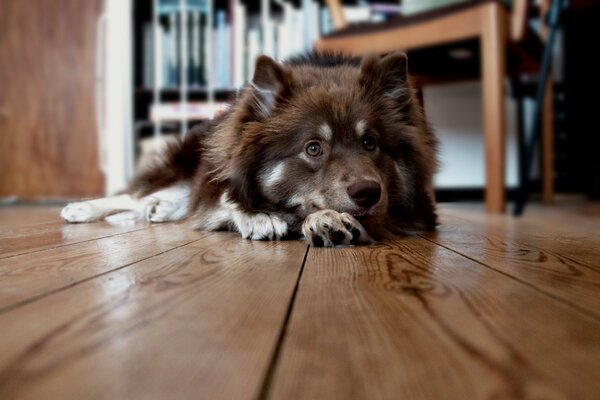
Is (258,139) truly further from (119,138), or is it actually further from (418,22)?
(119,138)

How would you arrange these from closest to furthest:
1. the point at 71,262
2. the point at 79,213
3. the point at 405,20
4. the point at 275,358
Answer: the point at 275,358 → the point at 71,262 → the point at 79,213 → the point at 405,20

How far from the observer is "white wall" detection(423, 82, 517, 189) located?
534 centimetres

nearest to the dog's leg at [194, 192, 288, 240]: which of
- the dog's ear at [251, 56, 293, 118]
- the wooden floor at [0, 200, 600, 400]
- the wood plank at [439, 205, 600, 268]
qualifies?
the dog's ear at [251, 56, 293, 118]

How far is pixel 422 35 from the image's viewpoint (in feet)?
11.6

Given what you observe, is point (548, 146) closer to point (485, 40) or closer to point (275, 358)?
point (485, 40)

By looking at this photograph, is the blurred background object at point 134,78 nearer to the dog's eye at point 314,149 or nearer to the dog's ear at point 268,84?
the dog's ear at point 268,84

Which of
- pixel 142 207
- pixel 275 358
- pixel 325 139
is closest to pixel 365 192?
pixel 325 139

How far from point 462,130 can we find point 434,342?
4.96 m

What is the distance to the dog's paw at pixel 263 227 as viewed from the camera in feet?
6.51

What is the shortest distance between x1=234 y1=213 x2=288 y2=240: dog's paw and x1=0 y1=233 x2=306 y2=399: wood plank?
0.75 meters

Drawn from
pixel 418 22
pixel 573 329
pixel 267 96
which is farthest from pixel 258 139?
pixel 418 22

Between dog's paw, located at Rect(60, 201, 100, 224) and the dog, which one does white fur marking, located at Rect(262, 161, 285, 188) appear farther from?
dog's paw, located at Rect(60, 201, 100, 224)

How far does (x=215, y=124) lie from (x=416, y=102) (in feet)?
2.81

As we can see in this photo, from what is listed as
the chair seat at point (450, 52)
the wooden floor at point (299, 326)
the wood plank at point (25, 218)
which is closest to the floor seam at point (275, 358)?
the wooden floor at point (299, 326)
